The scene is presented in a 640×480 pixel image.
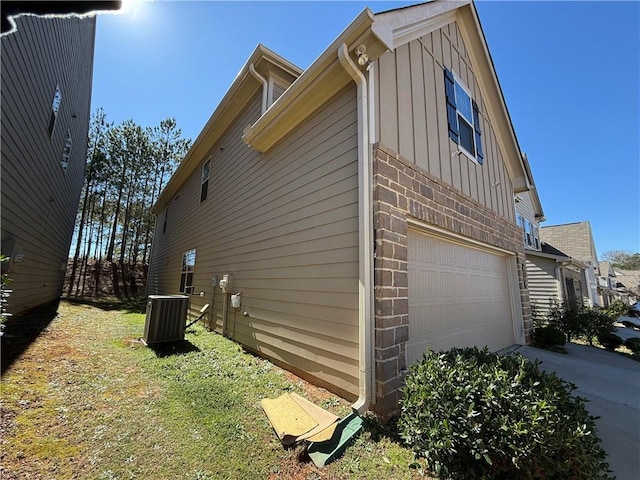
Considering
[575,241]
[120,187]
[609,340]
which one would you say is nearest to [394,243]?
[609,340]

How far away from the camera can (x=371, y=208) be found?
3320 mm

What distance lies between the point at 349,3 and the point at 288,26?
4.70 feet

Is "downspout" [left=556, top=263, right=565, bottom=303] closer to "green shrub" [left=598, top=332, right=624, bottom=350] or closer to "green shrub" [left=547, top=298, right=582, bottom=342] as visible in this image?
"green shrub" [left=547, top=298, right=582, bottom=342]

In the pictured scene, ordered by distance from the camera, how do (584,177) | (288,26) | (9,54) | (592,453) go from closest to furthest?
(592,453) < (9,54) < (288,26) < (584,177)

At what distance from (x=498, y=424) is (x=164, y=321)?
5.43 metres

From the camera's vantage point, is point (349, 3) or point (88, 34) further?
point (88, 34)

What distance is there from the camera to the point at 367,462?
2.43 metres

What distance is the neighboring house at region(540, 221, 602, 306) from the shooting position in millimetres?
17500

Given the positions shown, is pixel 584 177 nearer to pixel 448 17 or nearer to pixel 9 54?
pixel 448 17

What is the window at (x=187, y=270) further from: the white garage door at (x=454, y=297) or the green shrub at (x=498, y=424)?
the green shrub at (x=498, y=424)

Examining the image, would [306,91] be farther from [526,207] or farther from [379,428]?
[526,207]

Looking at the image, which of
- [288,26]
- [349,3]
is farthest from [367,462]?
[288,26]

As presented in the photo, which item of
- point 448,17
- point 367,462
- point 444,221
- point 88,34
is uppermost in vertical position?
point 88,34

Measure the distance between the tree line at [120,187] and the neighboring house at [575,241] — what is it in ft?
87.5
